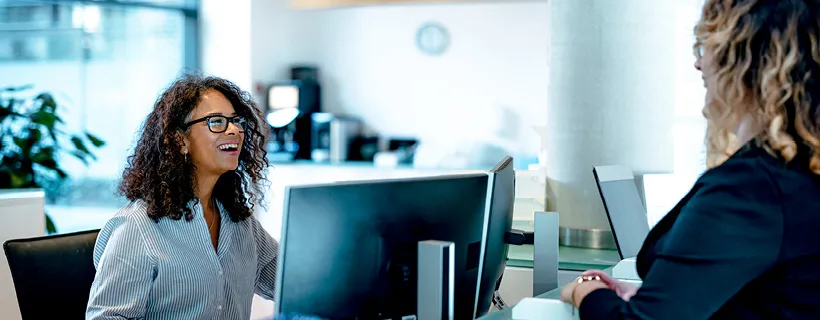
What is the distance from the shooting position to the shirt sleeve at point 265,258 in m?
2.57

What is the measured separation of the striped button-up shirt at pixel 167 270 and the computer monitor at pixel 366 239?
64 cm

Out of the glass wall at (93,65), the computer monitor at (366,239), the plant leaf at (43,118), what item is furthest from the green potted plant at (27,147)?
the computer monitor at (366,239)

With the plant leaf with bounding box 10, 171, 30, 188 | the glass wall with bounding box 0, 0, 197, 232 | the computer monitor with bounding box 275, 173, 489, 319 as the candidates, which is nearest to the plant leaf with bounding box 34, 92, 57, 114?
the plant leaf with bounding box 10, 171, 30, 188

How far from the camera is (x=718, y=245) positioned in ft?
4.49

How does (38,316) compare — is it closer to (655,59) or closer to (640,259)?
(640,259)

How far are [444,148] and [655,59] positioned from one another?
13.6ft

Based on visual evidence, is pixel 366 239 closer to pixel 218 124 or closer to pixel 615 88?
pixel 218 124

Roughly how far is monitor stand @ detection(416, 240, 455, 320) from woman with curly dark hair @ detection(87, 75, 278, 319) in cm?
76

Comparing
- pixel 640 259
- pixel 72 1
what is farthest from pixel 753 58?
pixel 72 1

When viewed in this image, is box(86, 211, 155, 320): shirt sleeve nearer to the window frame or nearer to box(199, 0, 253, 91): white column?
the window frame

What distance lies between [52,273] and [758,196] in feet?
5.58

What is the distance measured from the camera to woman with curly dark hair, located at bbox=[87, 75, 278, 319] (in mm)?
2201

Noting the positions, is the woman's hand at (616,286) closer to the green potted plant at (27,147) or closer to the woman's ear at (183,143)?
the woman's ear at (183,143)

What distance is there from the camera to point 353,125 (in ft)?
25.6
